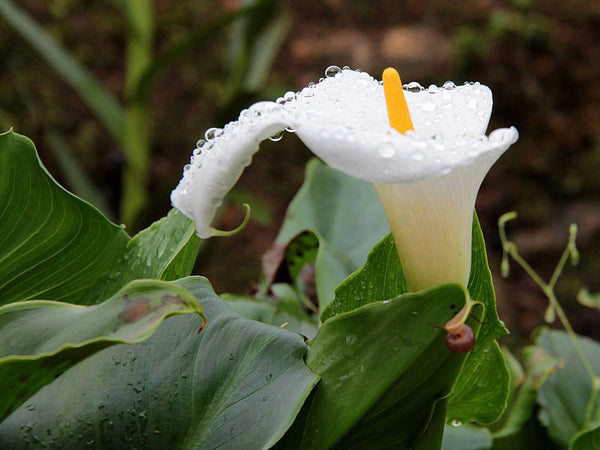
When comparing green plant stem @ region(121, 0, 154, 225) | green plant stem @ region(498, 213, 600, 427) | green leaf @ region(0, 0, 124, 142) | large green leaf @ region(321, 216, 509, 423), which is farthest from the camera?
green plant stem @ region(121, 0, 154, 225)

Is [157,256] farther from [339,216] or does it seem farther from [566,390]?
[566,390]

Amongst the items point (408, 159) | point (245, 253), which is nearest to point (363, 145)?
point (408, 159)

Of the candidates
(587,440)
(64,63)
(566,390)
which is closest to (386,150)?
(587,440)

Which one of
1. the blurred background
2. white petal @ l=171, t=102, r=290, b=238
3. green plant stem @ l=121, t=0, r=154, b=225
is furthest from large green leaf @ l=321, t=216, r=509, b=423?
the blurred background

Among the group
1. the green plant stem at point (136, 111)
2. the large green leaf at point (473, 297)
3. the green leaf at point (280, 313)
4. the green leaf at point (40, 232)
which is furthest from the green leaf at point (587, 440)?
the green plant stem at point (136, 111)

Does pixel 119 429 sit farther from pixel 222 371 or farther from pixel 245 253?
pixel 245 253

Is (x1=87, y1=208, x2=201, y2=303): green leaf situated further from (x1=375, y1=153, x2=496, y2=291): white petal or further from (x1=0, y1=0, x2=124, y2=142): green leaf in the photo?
(x1=0, y1=0, x2=124, y2=142): green leaf
